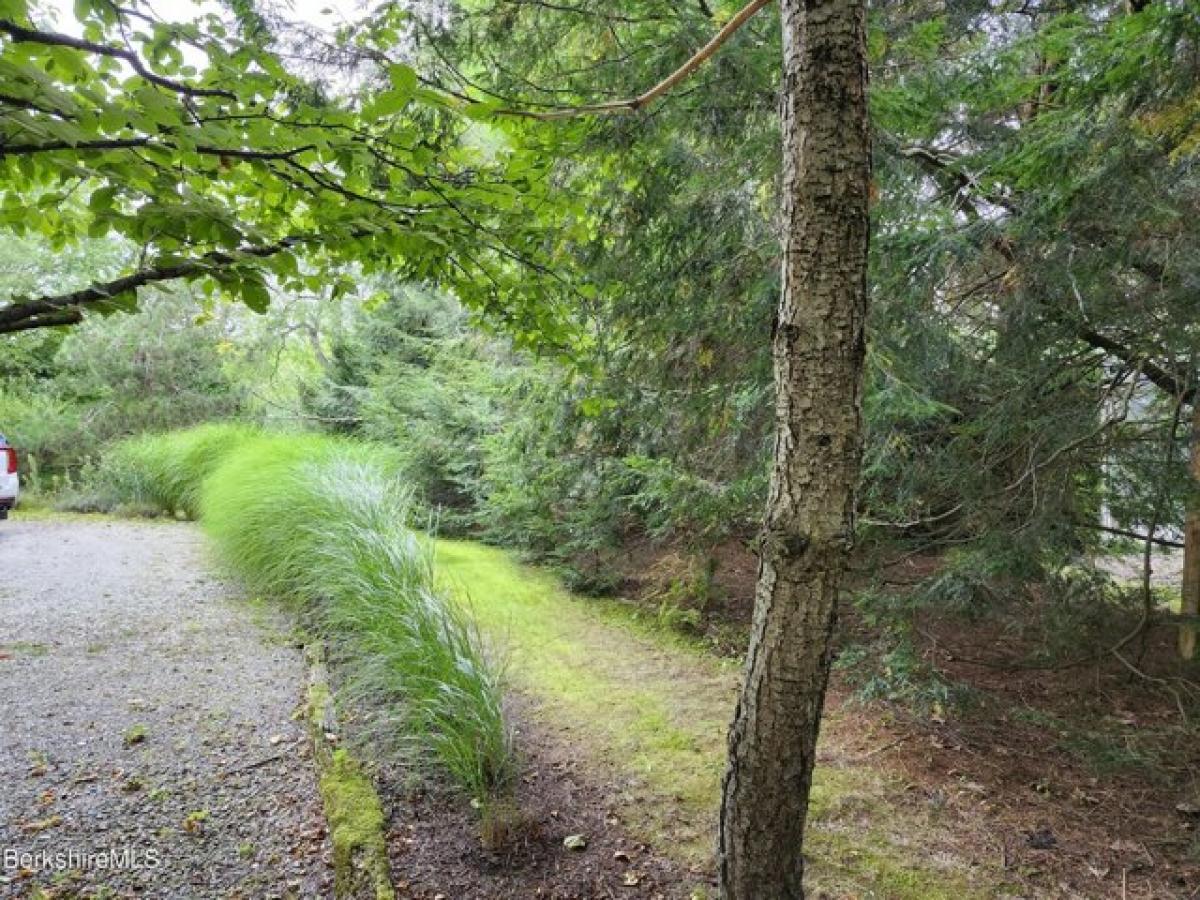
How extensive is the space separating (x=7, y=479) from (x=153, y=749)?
6.36m

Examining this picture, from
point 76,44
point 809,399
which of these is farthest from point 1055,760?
point 76,44

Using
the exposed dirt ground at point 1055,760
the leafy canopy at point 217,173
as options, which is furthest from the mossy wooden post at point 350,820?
the exposed dirt ground at point 1055,760

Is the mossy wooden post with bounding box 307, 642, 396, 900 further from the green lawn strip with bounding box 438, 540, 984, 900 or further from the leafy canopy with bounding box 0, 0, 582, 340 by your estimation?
the leafy canopy with bounding box 0, 0, 582, 340

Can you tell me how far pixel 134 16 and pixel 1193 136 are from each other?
2.86 m

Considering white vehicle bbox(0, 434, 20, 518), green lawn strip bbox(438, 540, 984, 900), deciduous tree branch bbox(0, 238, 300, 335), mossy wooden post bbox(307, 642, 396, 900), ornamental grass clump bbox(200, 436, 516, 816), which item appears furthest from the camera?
white vehicle bbox(0, 434, 20, 518)

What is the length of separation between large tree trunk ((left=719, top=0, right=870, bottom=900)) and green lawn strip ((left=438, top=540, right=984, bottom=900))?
863mm

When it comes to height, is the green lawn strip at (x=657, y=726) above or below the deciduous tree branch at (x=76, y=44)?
below

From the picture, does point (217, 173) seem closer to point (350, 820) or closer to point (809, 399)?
point (809, 399)

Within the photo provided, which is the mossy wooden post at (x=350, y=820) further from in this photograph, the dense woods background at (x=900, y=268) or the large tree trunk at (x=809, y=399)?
the dense woods background at (x=900, y=268)

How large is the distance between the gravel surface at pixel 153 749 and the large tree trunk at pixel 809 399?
1503mm

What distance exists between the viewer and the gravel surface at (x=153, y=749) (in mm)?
2051

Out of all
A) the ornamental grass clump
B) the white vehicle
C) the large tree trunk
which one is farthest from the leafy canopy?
the white vehicle

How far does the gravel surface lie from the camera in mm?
2051

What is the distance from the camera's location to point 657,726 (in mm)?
2973
